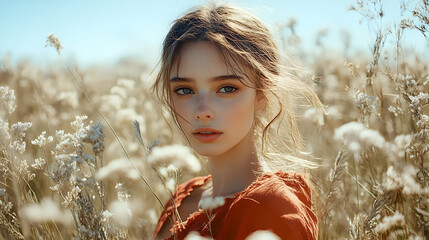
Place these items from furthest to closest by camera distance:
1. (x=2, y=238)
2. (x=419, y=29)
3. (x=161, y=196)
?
(x=161, y=196), (x=2, y=238), (x=419, y=29)

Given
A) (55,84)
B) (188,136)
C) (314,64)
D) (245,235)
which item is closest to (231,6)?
(188,136)

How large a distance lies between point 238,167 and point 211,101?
1.17 ft

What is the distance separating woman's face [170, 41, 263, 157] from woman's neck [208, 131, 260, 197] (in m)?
0.05

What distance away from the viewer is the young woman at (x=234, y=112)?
1.66 metres

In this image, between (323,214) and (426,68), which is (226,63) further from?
(426,68)

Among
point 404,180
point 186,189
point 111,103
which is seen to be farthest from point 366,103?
point 111,103

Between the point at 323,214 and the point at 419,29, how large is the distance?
0.87 metres

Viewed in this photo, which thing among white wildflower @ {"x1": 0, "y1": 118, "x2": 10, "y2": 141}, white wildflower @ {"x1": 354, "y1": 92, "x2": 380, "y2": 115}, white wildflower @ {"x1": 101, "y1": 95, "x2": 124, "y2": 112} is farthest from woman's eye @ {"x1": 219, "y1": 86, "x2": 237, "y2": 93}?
white wildflower @ {"x1": 101, "y1": 95, "x2": 124, "y2": 112}

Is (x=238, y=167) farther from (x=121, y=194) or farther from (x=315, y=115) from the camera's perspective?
(x=315, y=115)

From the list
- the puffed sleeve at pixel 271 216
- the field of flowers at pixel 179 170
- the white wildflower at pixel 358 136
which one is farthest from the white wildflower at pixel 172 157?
the white wildflower at pixel 358 136

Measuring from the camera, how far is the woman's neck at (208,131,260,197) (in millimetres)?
2021

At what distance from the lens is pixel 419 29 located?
1.81 metres

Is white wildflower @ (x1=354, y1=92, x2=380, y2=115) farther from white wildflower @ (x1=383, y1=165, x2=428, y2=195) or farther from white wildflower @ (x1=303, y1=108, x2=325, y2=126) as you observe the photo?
white wildflower @ (x1=303, y1=108, x2=325, y2=126)

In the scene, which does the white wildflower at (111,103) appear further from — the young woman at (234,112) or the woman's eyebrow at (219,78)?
the woman's eyebrow at (219,78)
